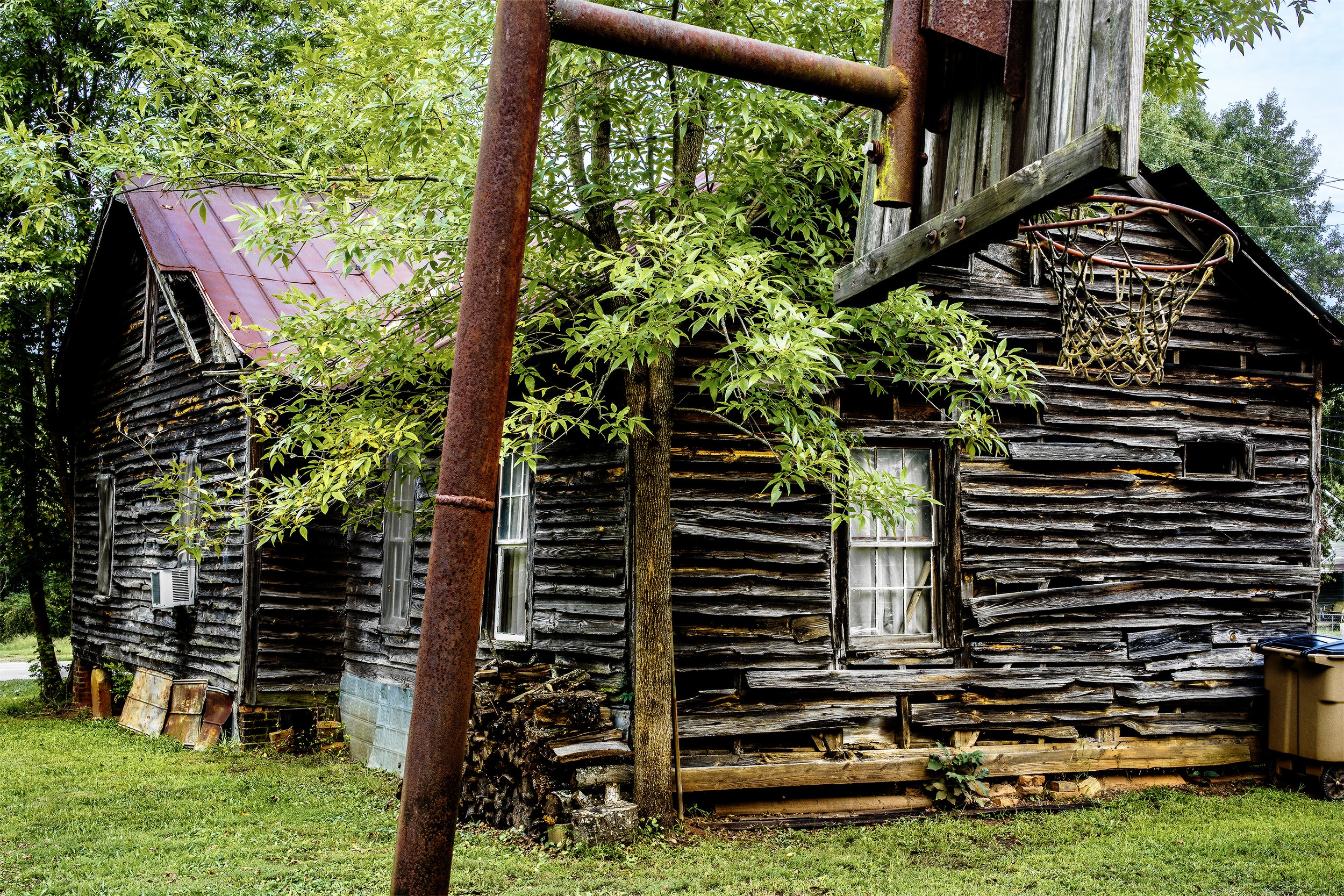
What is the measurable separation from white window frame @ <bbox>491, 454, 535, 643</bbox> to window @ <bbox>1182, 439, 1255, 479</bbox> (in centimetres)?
627

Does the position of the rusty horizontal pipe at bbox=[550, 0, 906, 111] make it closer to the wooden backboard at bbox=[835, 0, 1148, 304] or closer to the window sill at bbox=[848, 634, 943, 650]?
the wooden backboard at bbox=[835, 0, 1148, 304]

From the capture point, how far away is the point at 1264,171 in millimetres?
37906

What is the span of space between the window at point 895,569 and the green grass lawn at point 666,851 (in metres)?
1.62

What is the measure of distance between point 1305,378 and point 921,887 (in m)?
6.98

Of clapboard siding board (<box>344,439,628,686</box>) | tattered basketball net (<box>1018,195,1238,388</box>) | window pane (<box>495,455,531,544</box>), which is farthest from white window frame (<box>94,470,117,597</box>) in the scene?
tattered basketball net (<box>1018,195,1238,388</box>)

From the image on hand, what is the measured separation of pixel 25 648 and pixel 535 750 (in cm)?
2644

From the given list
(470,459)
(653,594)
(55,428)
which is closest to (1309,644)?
(653,594)

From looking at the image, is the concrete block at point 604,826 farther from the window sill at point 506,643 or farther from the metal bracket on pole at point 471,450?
the metal bracket on pole at point 471,450

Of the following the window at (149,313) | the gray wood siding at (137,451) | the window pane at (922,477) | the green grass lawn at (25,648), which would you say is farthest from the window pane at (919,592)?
the green grass lawn at (25,648)

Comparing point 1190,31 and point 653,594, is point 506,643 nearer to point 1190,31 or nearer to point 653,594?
point 653,594

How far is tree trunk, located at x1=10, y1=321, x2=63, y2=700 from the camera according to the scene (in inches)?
639

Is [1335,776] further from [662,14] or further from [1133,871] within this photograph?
[662,14]

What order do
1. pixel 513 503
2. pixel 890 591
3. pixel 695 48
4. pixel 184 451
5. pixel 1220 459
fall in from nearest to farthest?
pixel 695 48, pixel 890 591, pixel 513 503, pixel 1220 459, pixel 184 451

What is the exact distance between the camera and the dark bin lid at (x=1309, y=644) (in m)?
9.09
